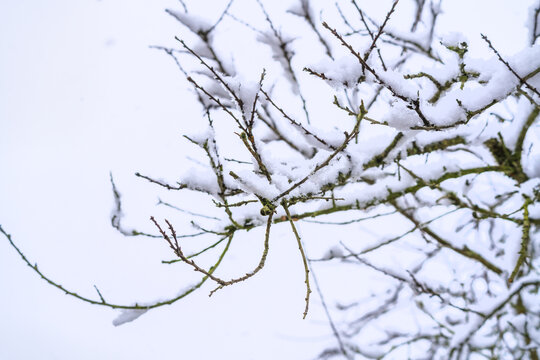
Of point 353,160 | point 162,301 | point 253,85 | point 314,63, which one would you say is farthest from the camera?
point 162,301

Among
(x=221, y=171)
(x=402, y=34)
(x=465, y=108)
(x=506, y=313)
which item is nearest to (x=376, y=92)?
(x=402, y=34)

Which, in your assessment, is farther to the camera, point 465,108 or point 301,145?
point 301,145

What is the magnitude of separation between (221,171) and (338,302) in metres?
3.10

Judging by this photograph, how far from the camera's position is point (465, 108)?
1192 mm

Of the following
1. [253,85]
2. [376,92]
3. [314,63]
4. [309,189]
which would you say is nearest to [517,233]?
[376,92]

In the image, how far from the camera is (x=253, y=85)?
1117mm

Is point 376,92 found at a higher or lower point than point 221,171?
higher

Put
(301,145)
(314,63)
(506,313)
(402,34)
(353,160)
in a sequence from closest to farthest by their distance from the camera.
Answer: (314,63) → (353,160) → (402,34) → (301,145) → (506,313)

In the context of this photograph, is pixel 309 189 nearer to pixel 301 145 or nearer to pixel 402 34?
pixel 301 145

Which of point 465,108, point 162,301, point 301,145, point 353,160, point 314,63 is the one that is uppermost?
point 301,145

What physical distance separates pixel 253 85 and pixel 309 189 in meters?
0.51

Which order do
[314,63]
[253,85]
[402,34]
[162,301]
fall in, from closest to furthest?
[253,85], [314,63], [162,301], [402,34]

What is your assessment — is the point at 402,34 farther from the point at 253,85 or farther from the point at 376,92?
the point at 253,85

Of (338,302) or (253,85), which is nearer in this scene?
(253,85)
